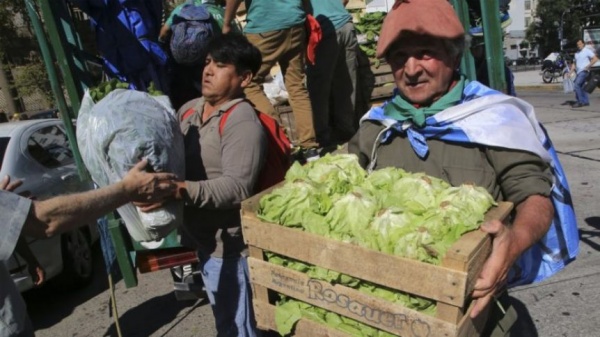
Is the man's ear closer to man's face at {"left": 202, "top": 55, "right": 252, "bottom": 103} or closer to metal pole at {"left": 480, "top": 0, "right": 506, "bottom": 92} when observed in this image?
man's face at {"left": 202, "top": 55, "right": 252, "bottom": 103}

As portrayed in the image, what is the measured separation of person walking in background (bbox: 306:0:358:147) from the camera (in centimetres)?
427

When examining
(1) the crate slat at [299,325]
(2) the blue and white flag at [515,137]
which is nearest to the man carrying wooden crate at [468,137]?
(2) the blue and white flag at [515,137]

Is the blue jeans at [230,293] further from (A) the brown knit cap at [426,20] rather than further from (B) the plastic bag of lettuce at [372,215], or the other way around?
(A) the brown knit cap at [426,20]

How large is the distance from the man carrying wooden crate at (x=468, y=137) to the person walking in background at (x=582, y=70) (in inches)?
536

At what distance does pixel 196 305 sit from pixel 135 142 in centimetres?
306

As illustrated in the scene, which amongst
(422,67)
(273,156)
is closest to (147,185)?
(273,156)

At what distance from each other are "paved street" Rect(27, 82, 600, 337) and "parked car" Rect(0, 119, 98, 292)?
1.23 feet

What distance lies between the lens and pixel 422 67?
74.1 inches

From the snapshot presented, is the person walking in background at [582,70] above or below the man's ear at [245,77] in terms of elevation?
below

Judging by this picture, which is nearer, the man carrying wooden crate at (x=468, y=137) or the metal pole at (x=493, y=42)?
the man carrying wooden crate at (x=468, y=137)

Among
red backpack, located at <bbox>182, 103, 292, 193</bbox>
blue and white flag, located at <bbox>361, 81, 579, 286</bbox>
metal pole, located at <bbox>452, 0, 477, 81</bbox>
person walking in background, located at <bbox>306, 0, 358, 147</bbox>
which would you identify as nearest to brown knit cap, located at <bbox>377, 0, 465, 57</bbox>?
blue and white flag, located at <bbox>361, 81, 579, 286</bbox>

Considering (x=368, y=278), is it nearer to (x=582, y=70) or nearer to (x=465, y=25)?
(x=465, y=25)

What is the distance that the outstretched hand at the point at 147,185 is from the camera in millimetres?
1942

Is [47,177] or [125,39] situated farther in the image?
[47,177]
